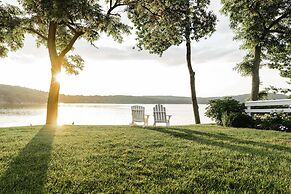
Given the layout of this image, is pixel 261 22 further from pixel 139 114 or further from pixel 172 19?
pixel 139 114

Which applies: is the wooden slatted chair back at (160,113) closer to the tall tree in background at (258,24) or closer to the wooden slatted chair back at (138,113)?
the wooden slatted chair back at (138,113)

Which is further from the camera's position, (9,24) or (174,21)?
(174,21)

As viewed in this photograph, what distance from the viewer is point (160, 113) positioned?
1315 centimetres

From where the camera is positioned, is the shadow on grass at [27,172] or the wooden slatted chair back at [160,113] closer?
the shadow on grass at [27,172]

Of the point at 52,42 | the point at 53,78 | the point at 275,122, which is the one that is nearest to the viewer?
the point at 275,122

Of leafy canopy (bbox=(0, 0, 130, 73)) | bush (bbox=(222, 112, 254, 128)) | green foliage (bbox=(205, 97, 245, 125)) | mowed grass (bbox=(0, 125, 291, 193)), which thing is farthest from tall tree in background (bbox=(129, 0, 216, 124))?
mowed grass (bbox=(0, 125, 291, 193))

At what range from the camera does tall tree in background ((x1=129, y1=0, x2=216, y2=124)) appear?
54.3 feet

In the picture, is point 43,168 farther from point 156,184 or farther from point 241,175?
point 241,175

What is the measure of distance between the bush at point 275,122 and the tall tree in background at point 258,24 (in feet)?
20.6

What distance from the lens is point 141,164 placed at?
4.70 m

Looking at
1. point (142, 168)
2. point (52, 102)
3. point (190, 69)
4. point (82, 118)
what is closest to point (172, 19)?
point (190, 69)

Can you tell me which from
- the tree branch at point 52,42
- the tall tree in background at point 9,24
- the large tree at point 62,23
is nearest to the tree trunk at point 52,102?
the large tree at point 62,23

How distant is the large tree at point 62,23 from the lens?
12.9 metres

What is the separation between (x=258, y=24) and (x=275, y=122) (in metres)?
8.53
